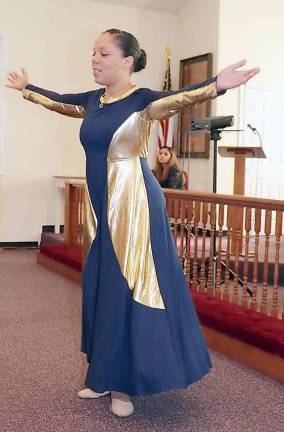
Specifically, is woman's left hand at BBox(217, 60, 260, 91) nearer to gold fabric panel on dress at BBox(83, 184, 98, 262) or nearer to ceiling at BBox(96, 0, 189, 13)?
gold fabric panel on dress at BBox(83, 184, 98, 262)

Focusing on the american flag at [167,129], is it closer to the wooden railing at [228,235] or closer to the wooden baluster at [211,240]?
the wooden railing at [228,235]

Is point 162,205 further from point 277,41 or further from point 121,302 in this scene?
point 277,41

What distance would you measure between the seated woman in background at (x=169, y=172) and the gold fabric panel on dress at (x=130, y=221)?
3338 millimetres

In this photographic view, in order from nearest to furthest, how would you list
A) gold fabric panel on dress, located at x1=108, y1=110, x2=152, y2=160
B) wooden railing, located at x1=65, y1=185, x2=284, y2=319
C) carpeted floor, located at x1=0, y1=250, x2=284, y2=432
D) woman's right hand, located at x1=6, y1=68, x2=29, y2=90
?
gold fabric panel on dress, located at x1=108, y1=110, x2=152, y2=160 < carpeted floor, located at x1=0, y1=250, x2=284, y2=432 < woman's right hand, located at x1=6, y1=68, x2=29, y2=90 < wooden railing, located at x1=65, y1=185, x2=284, y2=319

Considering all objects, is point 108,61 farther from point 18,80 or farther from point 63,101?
point 18,80

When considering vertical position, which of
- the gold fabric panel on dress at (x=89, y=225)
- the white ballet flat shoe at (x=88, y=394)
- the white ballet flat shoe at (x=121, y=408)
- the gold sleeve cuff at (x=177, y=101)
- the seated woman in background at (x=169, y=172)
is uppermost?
the gold sleeve cuff at (x=177, y=101)

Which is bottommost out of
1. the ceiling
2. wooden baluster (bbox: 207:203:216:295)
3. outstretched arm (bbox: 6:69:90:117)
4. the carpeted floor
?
the carpeted floor

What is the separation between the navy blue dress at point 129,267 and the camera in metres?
2.22

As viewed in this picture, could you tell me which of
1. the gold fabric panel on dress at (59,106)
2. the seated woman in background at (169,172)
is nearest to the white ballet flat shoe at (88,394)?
the gold fabric panel on dress at (59,106)

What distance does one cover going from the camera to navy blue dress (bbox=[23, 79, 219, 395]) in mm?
2221

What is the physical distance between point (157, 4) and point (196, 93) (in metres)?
5.92

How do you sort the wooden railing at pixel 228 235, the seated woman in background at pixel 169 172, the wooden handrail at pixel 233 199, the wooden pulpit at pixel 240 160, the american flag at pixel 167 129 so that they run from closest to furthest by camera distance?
the wooden handrail at pixel 233 199
the wooden railing at pixel 228 235
the wooden pulpit at pixel 240 160
the seated woman in background at pixel 169 172
the american flag at pixel 167 129

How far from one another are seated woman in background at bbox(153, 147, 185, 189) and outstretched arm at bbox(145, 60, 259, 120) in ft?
11.3

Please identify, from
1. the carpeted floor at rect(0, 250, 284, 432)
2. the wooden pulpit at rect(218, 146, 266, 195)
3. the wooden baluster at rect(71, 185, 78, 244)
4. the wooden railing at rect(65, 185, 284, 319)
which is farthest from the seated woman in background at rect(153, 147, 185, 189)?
the carpeted floor at rect(0, 250, 284, 432)
